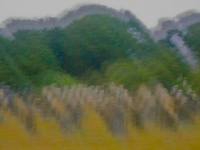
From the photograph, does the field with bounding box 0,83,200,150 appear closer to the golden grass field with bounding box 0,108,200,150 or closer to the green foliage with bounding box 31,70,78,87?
the golden grass field with bounding box 0,108,200,150

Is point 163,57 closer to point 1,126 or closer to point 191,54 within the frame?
point 191,54

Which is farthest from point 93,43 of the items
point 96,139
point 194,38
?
point 96,139

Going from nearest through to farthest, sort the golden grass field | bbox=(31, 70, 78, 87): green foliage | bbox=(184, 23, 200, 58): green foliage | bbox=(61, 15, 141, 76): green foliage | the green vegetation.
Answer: the golden grass field
the green vegetation
bbox=(31, 70, 78, 87): green foliage
bbox=(184, 23, 200, 58): green foliage
bbox=(61, 15, 141, 76): green foliage

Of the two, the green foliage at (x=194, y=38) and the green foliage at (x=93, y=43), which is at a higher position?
the green foliage at (x=93, y=43)

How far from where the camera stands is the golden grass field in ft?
23.6

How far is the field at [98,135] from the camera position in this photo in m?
7.26

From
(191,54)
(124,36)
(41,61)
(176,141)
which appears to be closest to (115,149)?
(176,141)

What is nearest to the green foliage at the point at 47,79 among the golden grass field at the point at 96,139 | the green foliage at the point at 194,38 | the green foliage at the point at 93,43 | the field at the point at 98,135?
the green foliage at the point at 93,43

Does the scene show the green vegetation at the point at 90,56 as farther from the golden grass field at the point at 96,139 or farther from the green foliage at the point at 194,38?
the golden grass field at the point at 96,139

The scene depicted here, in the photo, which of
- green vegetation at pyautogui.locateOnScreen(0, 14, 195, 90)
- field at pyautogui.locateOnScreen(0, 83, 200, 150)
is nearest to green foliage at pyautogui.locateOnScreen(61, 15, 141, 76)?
green vegetation at pyautogui.locateOnScreen(0, 14, 195, 90)

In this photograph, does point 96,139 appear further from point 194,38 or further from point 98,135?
point 194,38

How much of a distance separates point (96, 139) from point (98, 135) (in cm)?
30

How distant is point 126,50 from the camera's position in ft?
64.8

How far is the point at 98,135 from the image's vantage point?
8.09 metres
